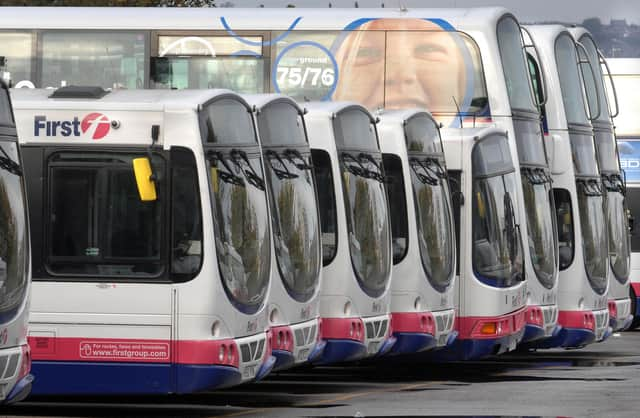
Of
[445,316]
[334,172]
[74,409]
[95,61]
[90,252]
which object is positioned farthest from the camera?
[95,61]

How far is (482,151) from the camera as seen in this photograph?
21.9m

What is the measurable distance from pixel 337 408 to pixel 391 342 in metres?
2.62

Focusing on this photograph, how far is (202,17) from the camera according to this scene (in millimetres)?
24188

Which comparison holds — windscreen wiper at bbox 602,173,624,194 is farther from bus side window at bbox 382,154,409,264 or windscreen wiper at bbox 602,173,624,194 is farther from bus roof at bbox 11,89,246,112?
bus roof at bbox 11,89,246,112

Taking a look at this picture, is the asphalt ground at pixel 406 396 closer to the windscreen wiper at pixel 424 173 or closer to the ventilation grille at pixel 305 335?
the ventilation grille at pixel 305 335

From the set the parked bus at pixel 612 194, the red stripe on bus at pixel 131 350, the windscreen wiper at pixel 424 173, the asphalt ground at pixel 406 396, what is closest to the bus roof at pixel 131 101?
the red stripe on bus at pixel 131 350

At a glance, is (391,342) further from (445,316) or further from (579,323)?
(579,323)

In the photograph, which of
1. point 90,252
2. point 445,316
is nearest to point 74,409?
point 90,252

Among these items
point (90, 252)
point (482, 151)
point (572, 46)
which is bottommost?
point (90, 252)

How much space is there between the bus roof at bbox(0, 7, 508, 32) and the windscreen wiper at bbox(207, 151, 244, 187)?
850 cm

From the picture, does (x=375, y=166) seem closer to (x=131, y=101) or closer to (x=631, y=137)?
(x=131, y=101)

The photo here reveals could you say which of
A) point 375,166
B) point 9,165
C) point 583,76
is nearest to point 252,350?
point 9,165

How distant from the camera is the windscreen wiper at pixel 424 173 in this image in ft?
67.7

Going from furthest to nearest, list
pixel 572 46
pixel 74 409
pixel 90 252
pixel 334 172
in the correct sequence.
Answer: pixel 572 46 → pixel 334 172 → pixel 74 409 → pixel 90 252
